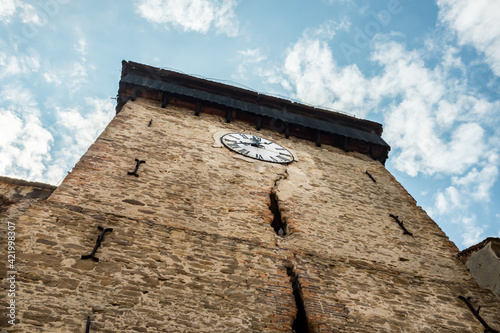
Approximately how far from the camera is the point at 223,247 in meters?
4.93

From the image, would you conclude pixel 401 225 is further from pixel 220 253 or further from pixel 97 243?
pixel 97 243

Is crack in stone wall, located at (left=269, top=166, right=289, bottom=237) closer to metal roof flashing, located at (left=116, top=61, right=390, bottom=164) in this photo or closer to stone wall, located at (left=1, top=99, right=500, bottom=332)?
stone wall, located at (left=1, top=99, right=500, bottom=332)

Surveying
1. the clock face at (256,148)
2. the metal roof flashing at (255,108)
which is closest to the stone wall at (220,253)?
the clock face at (256,148)

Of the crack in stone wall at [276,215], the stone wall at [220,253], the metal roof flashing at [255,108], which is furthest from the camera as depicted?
the metal roof flashing at [255,108]

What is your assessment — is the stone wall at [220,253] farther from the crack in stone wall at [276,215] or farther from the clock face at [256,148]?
the clock face at [256,148]

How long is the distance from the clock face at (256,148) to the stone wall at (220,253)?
0.37 meters

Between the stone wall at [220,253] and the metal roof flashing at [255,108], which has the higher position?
the metal roof flashing at [255,108]

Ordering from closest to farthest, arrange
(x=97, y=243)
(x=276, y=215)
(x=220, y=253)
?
(x=97, y=243) → (x=220, y=253) → (x=276, y=215)

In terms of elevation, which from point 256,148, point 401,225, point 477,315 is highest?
point 256,148

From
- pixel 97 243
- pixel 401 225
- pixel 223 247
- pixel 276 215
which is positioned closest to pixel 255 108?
pixel 276 215

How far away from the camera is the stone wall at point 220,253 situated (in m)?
3.80

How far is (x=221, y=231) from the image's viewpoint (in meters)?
5.27

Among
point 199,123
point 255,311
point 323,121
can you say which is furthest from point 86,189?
point 323,121

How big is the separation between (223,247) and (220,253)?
0.14m
